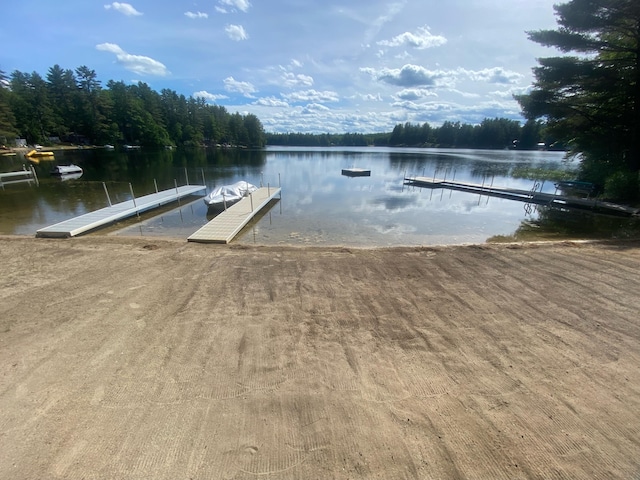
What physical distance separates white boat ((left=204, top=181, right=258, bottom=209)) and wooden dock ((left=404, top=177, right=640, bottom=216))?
14929 mm

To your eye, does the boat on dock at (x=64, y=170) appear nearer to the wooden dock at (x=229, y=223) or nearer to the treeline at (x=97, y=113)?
the wooden dock at (x=229, y=223)

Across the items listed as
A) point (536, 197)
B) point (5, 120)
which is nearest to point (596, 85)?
→ point (536, 197)

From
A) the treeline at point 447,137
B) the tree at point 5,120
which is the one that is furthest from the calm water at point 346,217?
the treeline at point 447,137

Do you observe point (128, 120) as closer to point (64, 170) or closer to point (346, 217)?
point (64, 170)

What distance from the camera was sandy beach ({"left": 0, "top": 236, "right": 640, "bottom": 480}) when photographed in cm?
225

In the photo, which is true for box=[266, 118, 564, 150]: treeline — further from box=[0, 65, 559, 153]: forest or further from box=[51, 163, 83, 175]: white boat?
box=[51, 163, 83, 175]: white boat

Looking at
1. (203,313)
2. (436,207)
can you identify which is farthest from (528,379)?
(436,207)

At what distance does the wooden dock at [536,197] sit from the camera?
1432 cm

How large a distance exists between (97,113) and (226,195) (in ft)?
239

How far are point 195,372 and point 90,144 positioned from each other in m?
88.7

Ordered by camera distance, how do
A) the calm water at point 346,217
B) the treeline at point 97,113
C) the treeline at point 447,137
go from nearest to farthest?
1. the calm water at point 346,217
2. the treeline at point 97,113
3. the treeline at point 447,137

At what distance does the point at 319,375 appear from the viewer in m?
3.14

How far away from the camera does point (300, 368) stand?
3.25 m

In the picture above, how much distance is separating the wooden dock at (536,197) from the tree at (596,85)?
87.8 inches
